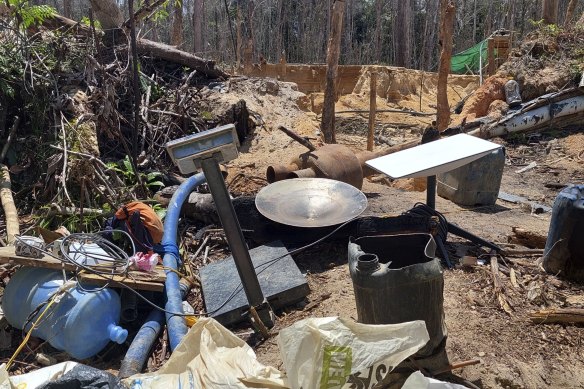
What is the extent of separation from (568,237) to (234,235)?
248 centimetres

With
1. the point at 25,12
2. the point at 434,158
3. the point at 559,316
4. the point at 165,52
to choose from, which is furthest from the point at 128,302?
the point at 165,52

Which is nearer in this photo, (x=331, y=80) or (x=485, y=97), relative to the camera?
(x=331, y=80)

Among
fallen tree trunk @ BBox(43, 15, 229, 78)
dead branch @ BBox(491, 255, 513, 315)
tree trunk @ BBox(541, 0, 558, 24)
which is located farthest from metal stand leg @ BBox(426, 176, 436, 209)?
tree trunk @ BBox(541, 0, 558, 24)

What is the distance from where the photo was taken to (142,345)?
383 cm

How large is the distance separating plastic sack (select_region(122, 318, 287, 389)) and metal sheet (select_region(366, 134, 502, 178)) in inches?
70.9

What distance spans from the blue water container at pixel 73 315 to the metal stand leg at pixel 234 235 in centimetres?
91

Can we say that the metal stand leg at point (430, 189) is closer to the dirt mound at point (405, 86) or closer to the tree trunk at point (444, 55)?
the tree trunk at point (444, 55)

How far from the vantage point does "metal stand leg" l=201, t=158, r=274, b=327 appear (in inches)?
140

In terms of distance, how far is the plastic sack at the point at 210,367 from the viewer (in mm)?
2590

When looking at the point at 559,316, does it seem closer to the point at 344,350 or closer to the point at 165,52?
the point at 344,350

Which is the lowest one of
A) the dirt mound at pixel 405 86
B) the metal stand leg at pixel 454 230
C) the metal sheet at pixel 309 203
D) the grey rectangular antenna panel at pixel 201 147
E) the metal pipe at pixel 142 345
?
the dirt mound at pixel 405 86

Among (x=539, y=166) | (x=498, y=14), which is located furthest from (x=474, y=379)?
(x=498, y=14)

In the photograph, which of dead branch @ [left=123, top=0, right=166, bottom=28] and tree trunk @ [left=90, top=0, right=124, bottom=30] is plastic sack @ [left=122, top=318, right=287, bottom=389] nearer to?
dead branch @ [left=123, top=0, right=166, bottom=28]

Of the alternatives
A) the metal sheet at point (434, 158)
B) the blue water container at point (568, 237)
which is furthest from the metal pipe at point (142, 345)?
the blue water container at point (568, 237)
